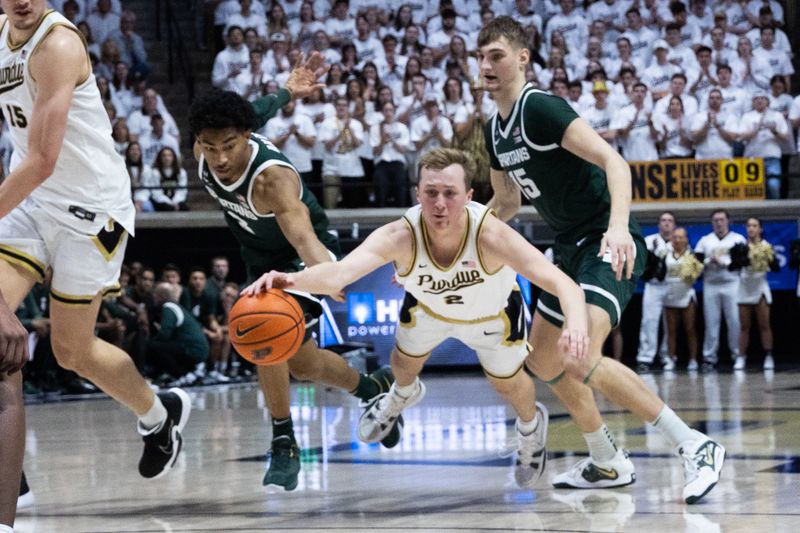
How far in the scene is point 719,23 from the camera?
1733 centimetres

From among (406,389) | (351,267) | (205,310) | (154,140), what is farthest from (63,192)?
(154,140)

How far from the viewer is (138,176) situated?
1566cm

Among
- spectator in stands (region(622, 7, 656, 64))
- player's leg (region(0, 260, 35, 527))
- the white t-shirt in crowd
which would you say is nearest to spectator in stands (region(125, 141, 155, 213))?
the white t-shirt in crowd

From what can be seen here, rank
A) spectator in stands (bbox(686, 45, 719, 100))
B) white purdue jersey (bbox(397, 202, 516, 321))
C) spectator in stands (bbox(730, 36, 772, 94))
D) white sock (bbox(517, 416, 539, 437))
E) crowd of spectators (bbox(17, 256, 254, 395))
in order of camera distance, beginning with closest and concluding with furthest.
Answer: white purdue jersey (bbox(397, 202, 516, 321)) < white sock (bbox(517, 416, 539, 437)) < crowd of spectators (bbox(17, 256, 254, 395)) < spectator in stands (bbox(686, 45, 719, 100)) < spectator in stands (bbox(730, 36, 772, 94))

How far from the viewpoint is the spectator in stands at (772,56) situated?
669 inches

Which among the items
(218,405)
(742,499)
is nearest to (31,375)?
(218,405)

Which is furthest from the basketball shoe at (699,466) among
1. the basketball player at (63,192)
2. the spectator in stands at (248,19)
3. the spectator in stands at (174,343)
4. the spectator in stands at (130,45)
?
the spectator in stands at (130,45)

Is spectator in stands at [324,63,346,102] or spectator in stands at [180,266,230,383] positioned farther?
spectator in stands at [324,63,346,102]

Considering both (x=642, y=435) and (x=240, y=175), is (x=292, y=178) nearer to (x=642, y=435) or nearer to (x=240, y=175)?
(x=240, y=175)

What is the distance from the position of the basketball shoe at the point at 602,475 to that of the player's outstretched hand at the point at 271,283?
1750mm

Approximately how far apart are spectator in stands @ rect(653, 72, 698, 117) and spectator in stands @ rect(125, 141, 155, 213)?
6.20 meters

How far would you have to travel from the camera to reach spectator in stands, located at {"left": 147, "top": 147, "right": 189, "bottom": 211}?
1577 centimetres

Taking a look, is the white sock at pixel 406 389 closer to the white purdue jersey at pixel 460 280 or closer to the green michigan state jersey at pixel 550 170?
the white purdue jersey at pixel 460 280

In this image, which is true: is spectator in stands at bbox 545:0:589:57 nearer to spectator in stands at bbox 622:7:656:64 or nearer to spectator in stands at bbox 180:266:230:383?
spectator in stands at bbox 622:7:656:64
